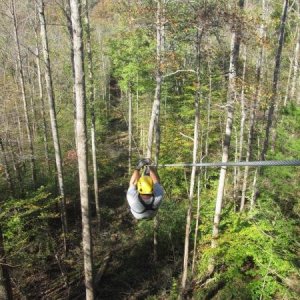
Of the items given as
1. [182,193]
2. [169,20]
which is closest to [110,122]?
[182,193]

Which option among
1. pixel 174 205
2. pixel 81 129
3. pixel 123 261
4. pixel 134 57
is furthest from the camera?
pixel 134 57

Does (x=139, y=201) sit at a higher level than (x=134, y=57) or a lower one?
lower

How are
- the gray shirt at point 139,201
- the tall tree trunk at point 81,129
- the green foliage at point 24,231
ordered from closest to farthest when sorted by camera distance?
the gray shirt at point 139,201 → the tall tree trunk at point 81,129 → the green foliage at point 24,231

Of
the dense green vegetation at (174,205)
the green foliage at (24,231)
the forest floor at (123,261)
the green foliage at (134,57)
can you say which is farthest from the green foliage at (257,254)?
the green foliage at (134,57)

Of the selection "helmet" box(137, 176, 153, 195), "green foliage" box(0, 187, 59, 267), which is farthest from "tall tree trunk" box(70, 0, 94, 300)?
"helmet" box(137, 176, 153, 195)

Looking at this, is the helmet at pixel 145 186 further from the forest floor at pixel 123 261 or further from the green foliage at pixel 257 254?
the forest floor at pixel 123 261

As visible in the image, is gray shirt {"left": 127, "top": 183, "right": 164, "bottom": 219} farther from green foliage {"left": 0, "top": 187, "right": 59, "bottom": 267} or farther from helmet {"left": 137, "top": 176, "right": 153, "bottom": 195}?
green foliage {"left": 0, "top": 187, "right": 59, "bottom": 267}

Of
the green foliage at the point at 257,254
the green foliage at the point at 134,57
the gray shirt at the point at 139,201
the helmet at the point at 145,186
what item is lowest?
the green foliage at the point at 257,254

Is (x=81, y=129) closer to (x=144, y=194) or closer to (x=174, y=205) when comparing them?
(x=144, y=194)

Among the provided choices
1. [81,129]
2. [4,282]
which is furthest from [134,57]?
[4,282]
